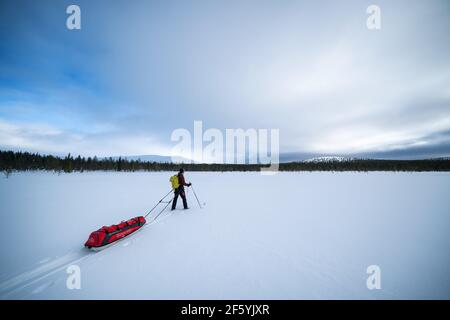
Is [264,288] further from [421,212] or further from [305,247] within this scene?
[421,212]

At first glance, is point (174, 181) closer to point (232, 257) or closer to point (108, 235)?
point (108, 235)

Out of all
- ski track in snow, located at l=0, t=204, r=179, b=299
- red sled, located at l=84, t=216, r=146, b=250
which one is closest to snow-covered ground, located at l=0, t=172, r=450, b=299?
ski track in snow, located at l=0, t=204, r=179, b=299

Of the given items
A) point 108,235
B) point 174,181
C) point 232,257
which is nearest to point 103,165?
point 174,181

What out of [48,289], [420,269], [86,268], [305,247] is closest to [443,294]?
[420,269]

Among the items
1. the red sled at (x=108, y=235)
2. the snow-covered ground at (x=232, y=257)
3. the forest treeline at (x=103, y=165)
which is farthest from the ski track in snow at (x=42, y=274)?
the forest treeline at (x=103, y=165)

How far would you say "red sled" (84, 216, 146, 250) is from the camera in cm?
404

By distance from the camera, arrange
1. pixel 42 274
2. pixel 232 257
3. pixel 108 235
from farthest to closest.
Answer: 1. pixel 108 235
2. pixel 232 257
3. pixel 42 274

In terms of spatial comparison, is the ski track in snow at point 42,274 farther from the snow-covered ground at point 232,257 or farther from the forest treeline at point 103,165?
the forest treeline at point 103,165

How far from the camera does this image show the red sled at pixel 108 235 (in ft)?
13.3

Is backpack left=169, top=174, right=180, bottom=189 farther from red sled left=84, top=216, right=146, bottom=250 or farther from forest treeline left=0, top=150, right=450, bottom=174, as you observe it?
forest treeline left=0, top=150, right=450, bottom=174

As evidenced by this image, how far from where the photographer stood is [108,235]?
4.23m

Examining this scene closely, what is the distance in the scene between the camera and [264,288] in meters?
3.05

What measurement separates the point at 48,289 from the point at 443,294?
722 centimetres

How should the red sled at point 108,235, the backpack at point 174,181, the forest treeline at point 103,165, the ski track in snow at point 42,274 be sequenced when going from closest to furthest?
the ski track in snow at point 42,274
the red sled at point 108,235
the backpack at point 174,181
the forest treeline at point 103,165
